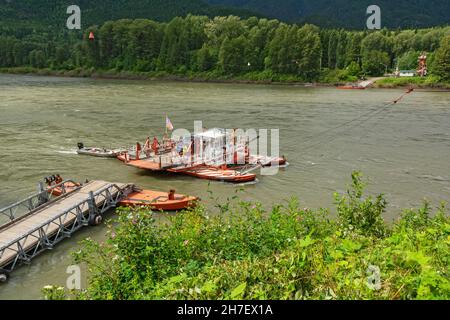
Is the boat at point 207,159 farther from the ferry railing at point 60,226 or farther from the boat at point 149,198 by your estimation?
the ferry railing at point 60,226

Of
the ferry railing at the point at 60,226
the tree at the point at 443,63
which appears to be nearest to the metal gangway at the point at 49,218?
the ferry railing at the point at 60,226

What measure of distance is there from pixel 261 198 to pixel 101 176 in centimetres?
1242

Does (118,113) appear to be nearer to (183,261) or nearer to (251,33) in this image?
(183,261)

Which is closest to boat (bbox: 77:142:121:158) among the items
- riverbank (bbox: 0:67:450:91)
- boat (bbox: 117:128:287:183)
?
boat (bbox: 117:128:287:183)

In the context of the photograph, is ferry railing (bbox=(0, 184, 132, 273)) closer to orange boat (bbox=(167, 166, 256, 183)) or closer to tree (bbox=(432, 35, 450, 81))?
orange boat (bbox=(167, 166, 256, 183))

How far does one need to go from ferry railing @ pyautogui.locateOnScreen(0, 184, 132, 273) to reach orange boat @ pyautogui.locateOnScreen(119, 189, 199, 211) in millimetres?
694

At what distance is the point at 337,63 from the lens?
14525cm

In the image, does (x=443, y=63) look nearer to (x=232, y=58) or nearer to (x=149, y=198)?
(x=232, y=58)

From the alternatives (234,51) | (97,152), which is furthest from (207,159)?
(234,51)

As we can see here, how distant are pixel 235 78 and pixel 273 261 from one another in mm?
127902

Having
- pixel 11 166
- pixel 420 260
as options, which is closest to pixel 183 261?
pixel 420 260

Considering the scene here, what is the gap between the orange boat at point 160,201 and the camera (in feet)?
83.2

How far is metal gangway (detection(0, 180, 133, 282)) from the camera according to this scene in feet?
61.5

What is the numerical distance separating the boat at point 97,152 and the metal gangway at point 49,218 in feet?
34.8
